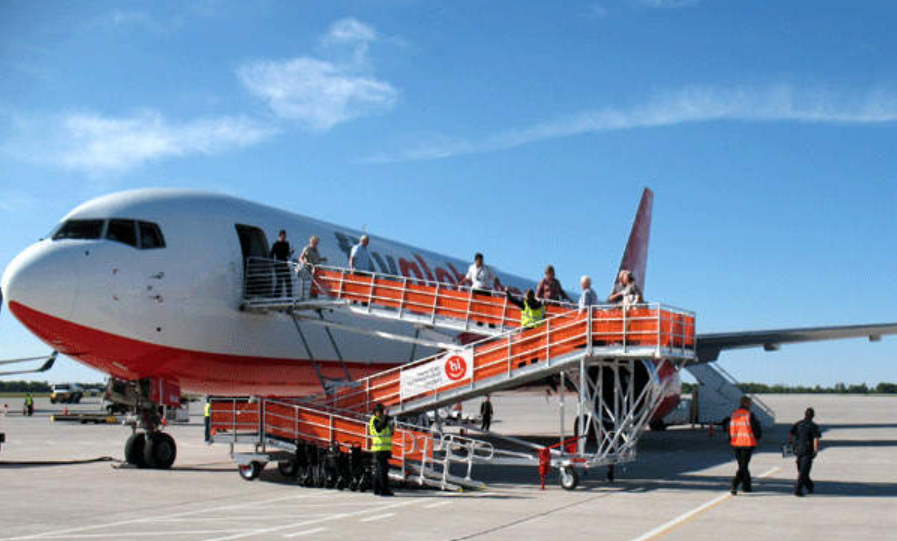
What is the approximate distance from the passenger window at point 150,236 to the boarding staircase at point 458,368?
2.14 m

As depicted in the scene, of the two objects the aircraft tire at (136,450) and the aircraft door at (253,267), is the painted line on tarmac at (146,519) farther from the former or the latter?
the aircraft tire at (136,450)

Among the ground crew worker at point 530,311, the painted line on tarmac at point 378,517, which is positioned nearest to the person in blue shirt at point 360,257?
the ground crew worker at point 530,311

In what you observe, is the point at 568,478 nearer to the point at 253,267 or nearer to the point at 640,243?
the point at 253,267

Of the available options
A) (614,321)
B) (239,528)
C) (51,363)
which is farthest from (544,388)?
(239,528)

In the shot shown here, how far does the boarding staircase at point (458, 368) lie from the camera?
47.9 ft

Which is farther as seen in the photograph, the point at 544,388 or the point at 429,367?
the point at 544,388

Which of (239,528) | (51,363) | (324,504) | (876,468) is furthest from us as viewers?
(876,468)

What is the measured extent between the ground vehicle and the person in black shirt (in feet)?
206

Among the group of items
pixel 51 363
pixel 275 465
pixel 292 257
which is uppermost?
pixel 292 257

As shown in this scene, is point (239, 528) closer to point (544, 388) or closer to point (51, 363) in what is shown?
point (51, 363)

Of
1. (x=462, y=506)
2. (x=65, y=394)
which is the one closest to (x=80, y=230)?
(x=462, y=506)

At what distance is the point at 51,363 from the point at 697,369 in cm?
2735

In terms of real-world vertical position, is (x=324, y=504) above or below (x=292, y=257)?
below

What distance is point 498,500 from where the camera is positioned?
13.0m
